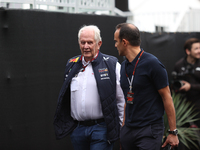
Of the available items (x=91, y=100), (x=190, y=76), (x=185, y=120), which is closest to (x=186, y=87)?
(x=190, y=76)

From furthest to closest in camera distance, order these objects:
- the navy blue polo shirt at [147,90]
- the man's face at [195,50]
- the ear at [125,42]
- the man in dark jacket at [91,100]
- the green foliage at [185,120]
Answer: the man's face at [195,50], the green foliage at [185,120], the man in dark jacket at [91,100], the ear at [125,42], the navy blue polo shirt at [147,90]

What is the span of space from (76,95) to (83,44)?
0.62 m

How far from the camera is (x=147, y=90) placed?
3334mm

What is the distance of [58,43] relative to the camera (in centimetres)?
532

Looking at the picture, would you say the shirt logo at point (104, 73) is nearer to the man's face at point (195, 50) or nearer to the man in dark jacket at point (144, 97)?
the man in dark jacket at point (144, 97)

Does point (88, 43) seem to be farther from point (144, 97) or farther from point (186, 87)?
point (186, 87)

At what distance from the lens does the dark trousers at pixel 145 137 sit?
131 inches

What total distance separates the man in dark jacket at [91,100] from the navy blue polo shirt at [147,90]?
1.54 feet

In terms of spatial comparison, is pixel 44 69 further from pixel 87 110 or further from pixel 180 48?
pixel 180 48

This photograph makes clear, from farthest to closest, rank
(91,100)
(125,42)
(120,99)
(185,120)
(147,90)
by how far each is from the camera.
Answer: (185,120) → (120,99) → (91,100) → (125,42) → (147,90)

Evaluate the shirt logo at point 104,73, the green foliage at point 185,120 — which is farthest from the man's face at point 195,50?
the shirt logo at point 104,73

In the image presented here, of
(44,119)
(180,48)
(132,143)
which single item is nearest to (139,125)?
(132,143)

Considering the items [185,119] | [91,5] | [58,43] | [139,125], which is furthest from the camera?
[185,119]

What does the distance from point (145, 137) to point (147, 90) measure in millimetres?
494
